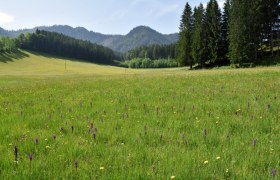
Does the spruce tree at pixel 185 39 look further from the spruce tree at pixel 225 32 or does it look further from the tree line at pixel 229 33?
the spruce tree at pixel 225 32

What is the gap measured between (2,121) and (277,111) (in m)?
7.96

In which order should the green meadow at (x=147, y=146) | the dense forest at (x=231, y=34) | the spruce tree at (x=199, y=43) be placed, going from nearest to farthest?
the green meadow at (x=147, y=146)
the dense forest at (x=231, y=34)
the spruce tree at (x=199, y=43)

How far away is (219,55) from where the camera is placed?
71688 millimetres

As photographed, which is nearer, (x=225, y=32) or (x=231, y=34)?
(x=231, y=34)

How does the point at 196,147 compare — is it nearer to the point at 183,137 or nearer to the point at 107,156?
the point at 183,137

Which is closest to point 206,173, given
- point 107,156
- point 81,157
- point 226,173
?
point 226,173

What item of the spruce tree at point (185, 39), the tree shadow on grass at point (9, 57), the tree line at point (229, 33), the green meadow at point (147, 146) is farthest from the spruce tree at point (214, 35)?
the tree shadow on grass at point (9, 57)

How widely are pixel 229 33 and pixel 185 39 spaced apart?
16044 mm

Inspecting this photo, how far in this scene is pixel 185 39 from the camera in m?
79.9

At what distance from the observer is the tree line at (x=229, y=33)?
59.1 m

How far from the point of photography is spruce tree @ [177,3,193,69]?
79.2 metres

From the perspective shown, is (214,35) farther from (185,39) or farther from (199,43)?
(185,39)

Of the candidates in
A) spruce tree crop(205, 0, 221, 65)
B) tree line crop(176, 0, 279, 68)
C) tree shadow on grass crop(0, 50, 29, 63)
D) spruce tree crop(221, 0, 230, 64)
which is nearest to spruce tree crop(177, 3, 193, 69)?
tree line crop(176, 0, 279, 68)

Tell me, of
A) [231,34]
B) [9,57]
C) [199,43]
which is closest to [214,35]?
[199,43]
